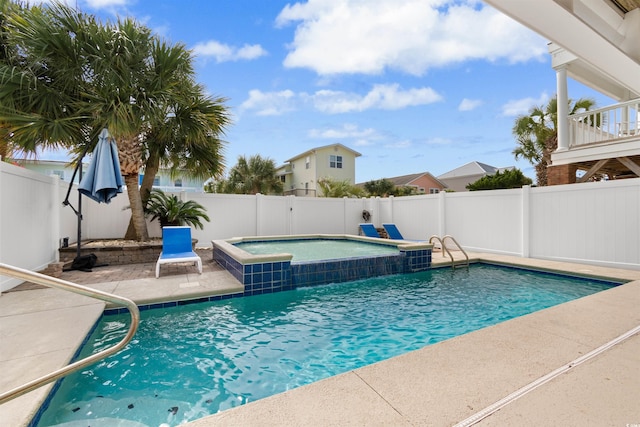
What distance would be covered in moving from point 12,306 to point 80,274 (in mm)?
2143

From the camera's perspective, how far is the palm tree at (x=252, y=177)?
934 inches

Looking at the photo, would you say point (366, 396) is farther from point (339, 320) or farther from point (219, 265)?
point (219, 265)

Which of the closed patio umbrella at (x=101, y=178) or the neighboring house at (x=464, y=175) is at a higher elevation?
the neighboring house at (x=464, y=175)

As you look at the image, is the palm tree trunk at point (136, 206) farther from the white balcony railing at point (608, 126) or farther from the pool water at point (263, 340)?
the white balcony railing at point (608, 126)

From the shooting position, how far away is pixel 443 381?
2.23 m

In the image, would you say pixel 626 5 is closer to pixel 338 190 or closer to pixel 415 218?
pixel 415 218

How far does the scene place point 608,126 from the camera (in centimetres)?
938

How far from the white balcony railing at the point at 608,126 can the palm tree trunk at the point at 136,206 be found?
42.6 feet

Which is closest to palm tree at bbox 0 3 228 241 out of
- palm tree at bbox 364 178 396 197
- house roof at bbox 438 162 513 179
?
palm tree at bbox 364 178 396 197

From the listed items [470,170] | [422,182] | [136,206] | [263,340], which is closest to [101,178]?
[136,206]

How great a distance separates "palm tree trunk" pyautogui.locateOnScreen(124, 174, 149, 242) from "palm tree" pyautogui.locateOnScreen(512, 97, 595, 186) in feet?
55.9

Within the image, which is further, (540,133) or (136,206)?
(540,133)

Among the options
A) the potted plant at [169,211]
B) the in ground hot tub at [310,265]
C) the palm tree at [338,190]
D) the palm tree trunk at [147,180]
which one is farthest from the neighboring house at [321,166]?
the in ground hot tub at [310,265]

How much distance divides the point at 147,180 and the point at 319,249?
18.1 ft
